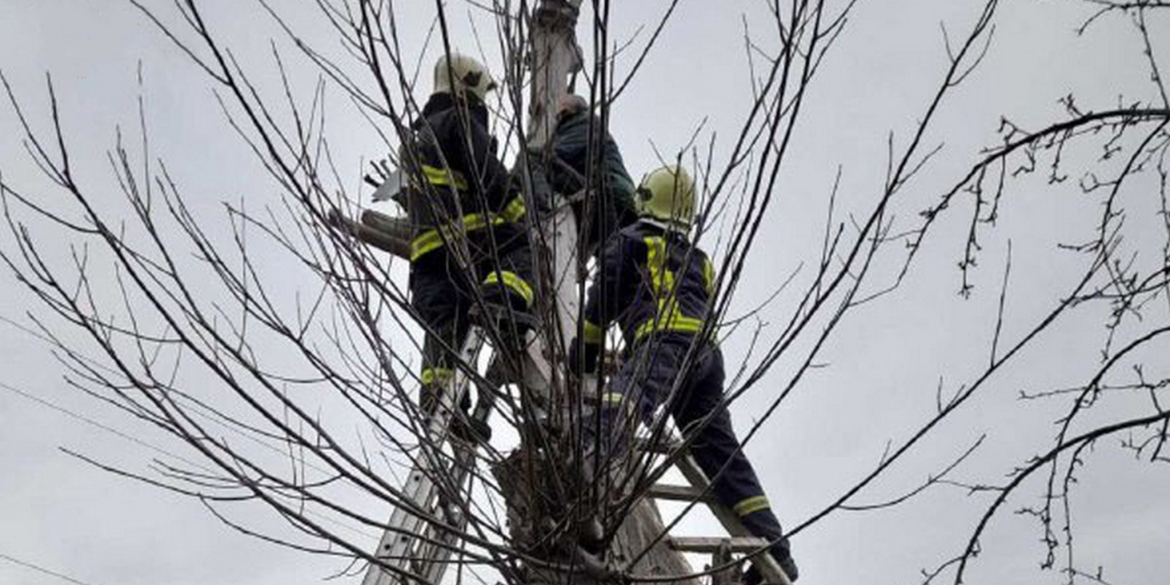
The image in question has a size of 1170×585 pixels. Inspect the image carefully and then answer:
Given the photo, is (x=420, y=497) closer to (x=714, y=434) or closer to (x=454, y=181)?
(x=454, y=181)

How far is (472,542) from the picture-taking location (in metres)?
1.82

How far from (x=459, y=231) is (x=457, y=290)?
0.31 meters

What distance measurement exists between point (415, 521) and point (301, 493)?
2.03 ft

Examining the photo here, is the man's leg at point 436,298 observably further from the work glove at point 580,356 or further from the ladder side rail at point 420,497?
the ladder side rail at point 420,497

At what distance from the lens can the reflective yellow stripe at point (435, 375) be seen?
243cm

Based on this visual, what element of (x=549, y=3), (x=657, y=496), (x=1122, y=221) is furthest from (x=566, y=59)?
(x=1122, y=221)

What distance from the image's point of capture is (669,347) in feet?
10.2

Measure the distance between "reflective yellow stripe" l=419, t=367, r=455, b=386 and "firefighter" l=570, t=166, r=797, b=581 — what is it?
1.21 ft

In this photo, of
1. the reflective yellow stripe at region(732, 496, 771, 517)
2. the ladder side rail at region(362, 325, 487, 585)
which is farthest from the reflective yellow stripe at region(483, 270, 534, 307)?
the reflective yellow stripe at region(732, 496, 771, 517)

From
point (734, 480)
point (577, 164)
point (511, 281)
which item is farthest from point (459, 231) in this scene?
point (577, 164)

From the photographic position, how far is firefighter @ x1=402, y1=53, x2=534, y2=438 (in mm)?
1904

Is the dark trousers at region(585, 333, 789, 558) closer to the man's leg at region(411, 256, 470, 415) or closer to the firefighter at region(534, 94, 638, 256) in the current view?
the firefighter at region(534, 94, 638, 256)

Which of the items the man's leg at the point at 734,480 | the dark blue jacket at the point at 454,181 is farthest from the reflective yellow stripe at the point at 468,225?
the man's leg at the point at 734,480

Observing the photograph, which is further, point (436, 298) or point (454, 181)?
point (436, 298)
